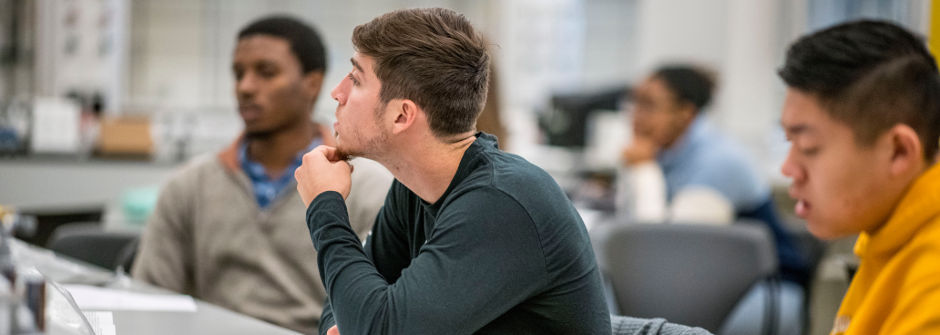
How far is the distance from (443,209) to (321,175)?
16 cm

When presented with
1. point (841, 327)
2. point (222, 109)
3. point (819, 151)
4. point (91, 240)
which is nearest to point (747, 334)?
point (841, 327)

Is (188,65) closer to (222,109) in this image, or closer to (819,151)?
(222,109)

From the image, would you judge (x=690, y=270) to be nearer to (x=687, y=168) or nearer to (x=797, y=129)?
(x=687, y=168)

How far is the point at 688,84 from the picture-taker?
3299 millimetres

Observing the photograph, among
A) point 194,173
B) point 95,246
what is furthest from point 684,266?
point 95,246

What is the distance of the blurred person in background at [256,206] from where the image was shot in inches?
72.6

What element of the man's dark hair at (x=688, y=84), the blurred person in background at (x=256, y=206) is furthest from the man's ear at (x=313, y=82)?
the man's dark hair at (x=688, y=84)

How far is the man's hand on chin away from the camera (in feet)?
3.36

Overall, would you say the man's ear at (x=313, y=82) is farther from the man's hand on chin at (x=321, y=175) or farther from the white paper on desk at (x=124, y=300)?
the man's hand on chin at (x=321, y=175)

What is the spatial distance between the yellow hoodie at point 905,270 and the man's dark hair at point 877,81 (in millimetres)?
71

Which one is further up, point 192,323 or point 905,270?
point 905,270

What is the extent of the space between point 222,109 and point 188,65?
0.42 meters

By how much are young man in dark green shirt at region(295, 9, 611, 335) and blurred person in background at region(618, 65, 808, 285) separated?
174 cm

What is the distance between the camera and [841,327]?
1162mm
